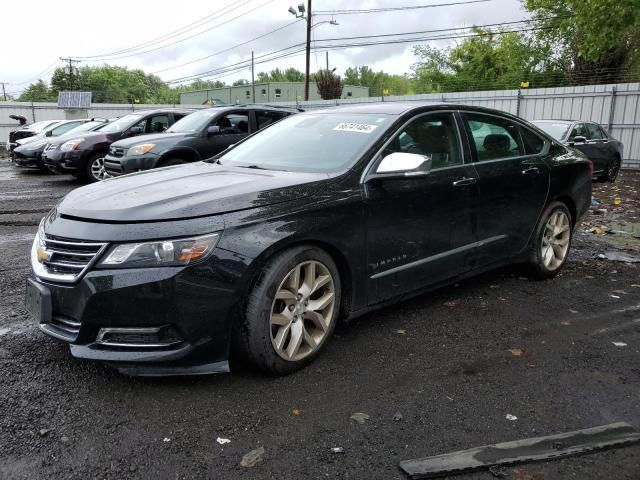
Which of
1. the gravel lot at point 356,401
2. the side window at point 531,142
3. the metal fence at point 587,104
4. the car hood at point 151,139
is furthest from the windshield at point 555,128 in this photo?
the gravel lot at point 356,401

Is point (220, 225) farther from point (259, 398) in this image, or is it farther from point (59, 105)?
point (59, 105)

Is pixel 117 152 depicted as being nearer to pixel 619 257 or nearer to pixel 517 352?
pixel 619 257

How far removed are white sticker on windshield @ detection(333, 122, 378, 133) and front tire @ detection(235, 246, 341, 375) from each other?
3.54 ft

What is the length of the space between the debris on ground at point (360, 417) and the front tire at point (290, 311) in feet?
1.80

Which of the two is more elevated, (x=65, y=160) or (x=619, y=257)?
(x=65, y=160)

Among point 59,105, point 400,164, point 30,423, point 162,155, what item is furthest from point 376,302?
point 59,105

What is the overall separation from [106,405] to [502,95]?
758 inches

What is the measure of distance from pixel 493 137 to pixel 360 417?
289cm

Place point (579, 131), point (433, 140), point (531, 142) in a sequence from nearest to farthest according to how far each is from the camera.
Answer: point (433, 140) < point (531, 142) < point (579, 131)

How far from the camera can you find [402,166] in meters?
3.53

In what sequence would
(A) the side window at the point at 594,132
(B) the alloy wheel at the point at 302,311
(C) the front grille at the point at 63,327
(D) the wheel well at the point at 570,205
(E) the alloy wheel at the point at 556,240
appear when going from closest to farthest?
(C) the front grille at the point at 63,327 → (B) the alloy wheel at the point at 302,311 → (E) the alloy wheel at the point at 556,240 → (D) the wheel well at the point at 570,205 → (A) the side window at the point at 594,132

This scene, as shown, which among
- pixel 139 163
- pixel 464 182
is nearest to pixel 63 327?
pixel 464 182

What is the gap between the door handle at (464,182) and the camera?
409cm

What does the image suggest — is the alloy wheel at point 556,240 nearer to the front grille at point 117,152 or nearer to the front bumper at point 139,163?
the front bumper at point 139,163
